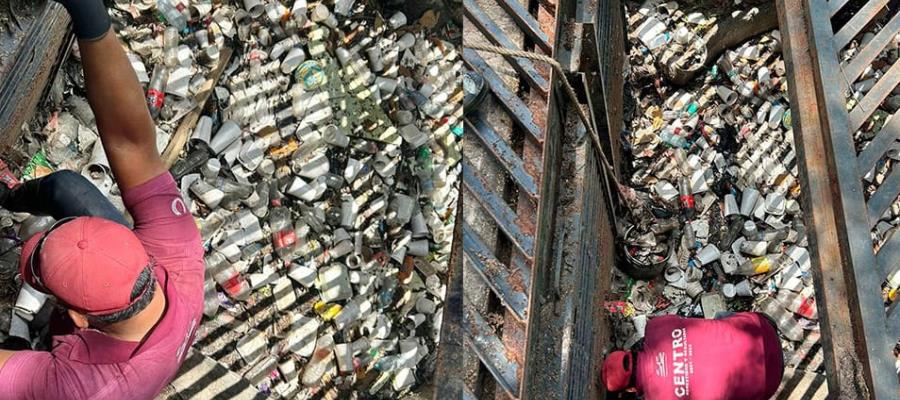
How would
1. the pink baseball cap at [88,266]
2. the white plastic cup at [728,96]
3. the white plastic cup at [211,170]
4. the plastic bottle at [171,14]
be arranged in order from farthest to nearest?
1. the white plastic cup at [728,96]
2. the plastic bottle at [171,14]
3. the white plastic cup at [211,170]
4. the pink baseball cap at [88,266]

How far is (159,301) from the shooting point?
2.36 meters

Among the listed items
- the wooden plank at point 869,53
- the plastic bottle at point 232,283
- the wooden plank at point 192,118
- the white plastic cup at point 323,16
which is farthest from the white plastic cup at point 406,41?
the wooden plank at point 869,53

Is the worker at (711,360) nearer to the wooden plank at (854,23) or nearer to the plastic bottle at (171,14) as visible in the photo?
the wooden plank at (854,23)

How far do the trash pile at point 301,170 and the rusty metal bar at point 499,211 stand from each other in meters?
1.31

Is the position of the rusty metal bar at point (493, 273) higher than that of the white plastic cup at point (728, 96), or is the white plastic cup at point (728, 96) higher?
the rusty metal bar at point (493, 273)

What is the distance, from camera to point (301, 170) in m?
4.47

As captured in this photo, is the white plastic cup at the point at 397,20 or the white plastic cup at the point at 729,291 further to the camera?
the white plastic cup at the point at 729,291

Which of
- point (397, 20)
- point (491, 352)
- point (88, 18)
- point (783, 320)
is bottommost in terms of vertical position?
point (783, 320)

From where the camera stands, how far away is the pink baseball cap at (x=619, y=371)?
429 cm

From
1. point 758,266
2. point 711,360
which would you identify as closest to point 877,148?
point 711,360

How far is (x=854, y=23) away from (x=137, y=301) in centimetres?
359

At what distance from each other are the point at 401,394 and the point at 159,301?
216 centimetres

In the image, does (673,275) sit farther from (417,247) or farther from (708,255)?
(417,247)

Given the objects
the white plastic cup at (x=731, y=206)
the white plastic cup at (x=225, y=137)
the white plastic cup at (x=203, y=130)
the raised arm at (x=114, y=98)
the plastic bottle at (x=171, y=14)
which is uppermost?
the raised arm at (x=114, y=98)
